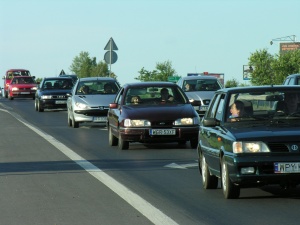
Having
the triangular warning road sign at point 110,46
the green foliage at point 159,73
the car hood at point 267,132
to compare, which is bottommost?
the green foliage at point 159,73

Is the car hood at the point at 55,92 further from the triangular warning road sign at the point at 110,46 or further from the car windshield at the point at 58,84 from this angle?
the triangular warning road sign at the point at 110,46

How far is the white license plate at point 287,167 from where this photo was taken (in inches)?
486

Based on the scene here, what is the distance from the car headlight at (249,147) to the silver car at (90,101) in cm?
2037

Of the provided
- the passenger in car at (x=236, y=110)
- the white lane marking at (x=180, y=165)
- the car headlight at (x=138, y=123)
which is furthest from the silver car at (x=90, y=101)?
the passenger in car at (x=236, y=110)

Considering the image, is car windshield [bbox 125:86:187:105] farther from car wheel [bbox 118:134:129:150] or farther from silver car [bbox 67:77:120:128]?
silver car [bbox 67:77:120:128]

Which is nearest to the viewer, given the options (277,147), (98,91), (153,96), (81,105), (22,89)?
(277,147)

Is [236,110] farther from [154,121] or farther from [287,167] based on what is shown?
[154,121]

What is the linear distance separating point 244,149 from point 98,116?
2079 centimetres

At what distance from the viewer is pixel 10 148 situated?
78.8 feet

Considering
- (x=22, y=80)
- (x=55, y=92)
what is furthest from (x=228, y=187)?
(x=22, y=80)

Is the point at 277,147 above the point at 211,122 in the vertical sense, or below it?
below

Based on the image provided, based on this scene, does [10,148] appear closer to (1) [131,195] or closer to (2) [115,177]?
(2) [115,177]

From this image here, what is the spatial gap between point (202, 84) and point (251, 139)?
26800 mm

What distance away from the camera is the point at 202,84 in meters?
39.3
